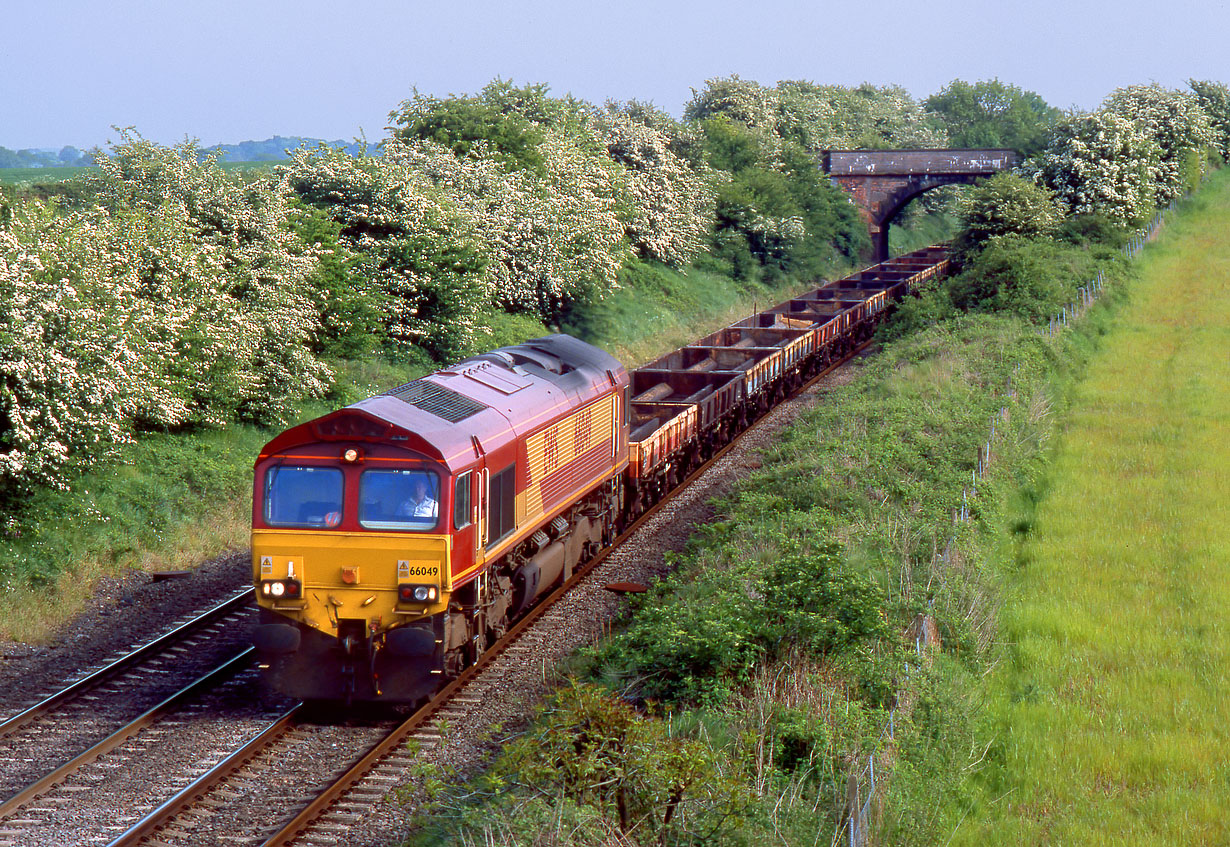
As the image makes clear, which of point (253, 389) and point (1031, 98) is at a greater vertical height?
point (1031, 98)

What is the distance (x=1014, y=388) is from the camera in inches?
1021

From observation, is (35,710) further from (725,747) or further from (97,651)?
(725,747)

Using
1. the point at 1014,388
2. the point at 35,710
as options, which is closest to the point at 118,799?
the point at 35,710

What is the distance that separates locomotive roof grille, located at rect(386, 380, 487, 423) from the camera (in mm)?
13062

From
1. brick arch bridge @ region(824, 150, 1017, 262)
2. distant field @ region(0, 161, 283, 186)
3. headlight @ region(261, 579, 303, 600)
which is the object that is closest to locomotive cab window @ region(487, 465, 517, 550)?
headlight @ region(261, 579, 303, 600)

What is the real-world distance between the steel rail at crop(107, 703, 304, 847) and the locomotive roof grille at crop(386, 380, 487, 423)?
3456mm

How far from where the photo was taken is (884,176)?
61.5 m

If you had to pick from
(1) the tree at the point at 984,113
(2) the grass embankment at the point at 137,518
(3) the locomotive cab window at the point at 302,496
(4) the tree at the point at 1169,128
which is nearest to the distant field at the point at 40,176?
(2) the grass embankment at the point at 137,518

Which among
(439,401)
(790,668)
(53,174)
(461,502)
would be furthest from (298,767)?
(53,174)

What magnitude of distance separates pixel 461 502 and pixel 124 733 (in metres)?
4.01

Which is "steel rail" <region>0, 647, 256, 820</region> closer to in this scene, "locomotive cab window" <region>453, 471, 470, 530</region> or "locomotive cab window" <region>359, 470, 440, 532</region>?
"locomotive cab window" <region>359, 470, 440, 532</region>

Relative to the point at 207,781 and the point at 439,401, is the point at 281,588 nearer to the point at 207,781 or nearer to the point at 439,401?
the point at 207,781

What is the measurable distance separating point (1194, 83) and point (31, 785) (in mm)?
75774

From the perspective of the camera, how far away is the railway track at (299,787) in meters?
9.74
